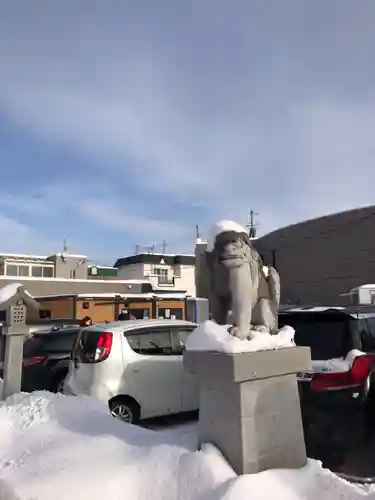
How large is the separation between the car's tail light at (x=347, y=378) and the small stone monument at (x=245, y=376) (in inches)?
69.6

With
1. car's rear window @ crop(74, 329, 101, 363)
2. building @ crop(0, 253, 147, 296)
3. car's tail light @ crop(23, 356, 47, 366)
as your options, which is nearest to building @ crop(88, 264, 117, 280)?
building @ crop(0, 253, 147, 296)

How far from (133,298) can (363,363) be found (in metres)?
20.9

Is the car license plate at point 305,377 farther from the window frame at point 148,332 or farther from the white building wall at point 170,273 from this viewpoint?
the white building wall at point 170,273

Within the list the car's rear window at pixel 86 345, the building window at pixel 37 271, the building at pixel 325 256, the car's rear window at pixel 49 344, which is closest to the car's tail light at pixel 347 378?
the car's rear window at pixel 86 345

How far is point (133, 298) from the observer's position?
25.7 meters

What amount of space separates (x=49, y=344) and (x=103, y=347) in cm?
280

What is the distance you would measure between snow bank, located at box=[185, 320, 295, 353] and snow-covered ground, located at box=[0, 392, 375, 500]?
738 millimetres

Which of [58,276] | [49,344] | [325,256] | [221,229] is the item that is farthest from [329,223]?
[58,276]

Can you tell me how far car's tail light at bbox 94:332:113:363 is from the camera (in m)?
6.49

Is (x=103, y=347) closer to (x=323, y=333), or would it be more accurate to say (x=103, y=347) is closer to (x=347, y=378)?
(x=323, y=333)

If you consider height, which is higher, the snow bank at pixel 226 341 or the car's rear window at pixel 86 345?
the snow bank at pixel 226 341

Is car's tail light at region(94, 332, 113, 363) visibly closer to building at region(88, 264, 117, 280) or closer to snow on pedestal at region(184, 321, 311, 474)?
snow on pedestal at region(184, 321, 311, 474)

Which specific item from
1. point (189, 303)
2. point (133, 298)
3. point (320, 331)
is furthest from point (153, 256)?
point (320, 331)

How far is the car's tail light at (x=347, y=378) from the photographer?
17.8 ft
